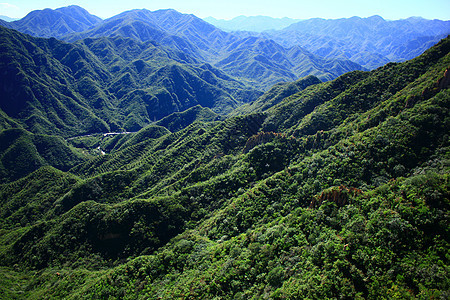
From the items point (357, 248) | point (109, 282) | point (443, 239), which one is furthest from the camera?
point (109, 282)

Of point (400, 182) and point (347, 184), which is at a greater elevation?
point (400, 182)

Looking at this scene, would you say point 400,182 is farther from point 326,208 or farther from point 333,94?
point 333,94

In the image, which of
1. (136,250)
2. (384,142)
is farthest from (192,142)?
(384,142)

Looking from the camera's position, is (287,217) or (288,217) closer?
(288,217)

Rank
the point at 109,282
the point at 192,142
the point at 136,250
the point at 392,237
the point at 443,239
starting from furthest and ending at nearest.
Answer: the point at 192,142 < the point at 136,250 < the point at 109,282 < the point at 392,237 < the point at 443,239

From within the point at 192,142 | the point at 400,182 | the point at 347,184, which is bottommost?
the point at 192,142

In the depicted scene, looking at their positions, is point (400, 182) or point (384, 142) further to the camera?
point (384, 142)

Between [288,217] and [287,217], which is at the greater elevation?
[288,217]
